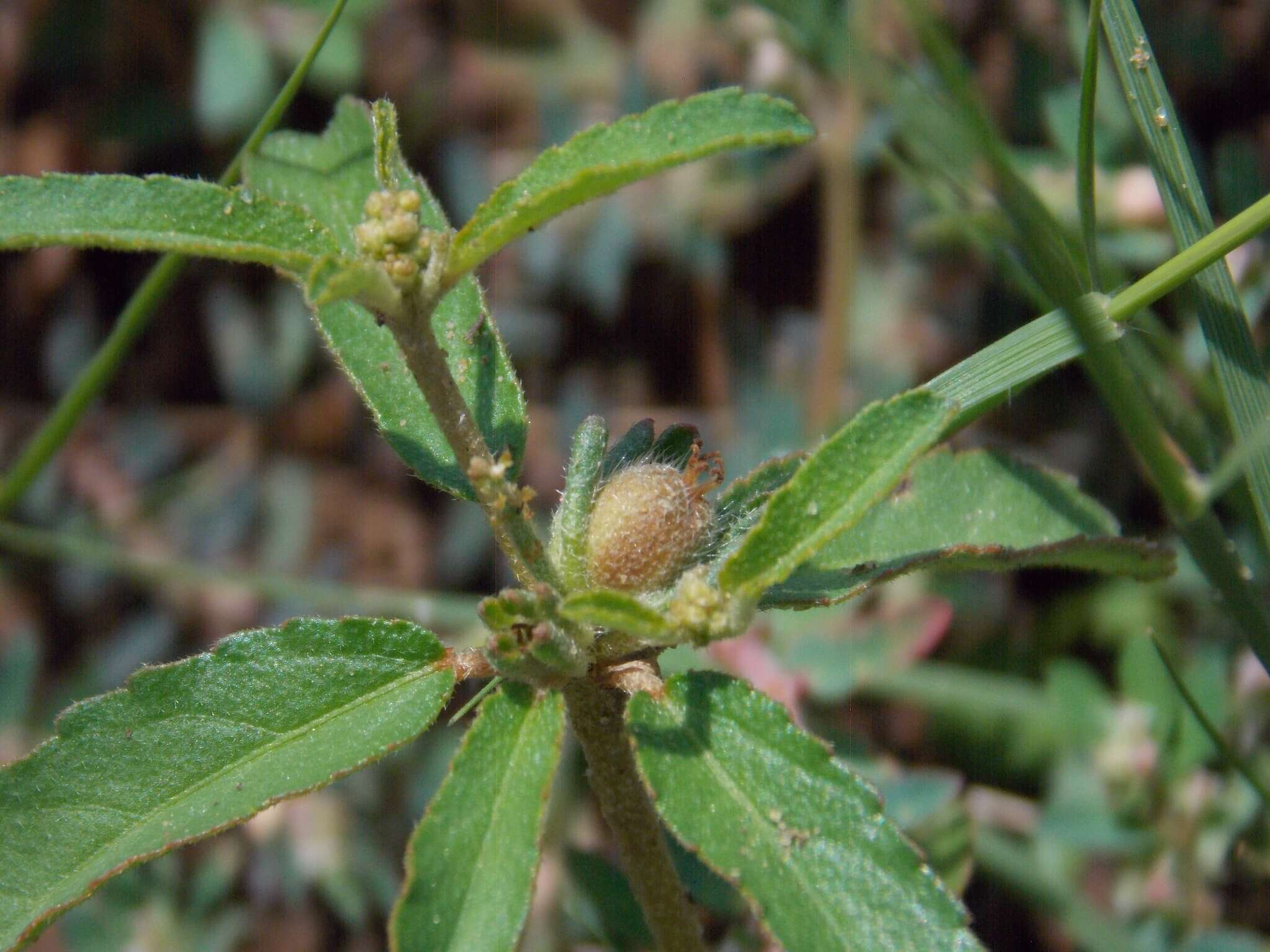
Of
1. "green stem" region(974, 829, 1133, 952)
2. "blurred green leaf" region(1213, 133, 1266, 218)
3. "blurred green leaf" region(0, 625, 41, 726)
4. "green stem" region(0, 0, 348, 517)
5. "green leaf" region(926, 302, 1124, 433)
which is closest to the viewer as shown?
"green leaf" region(926, 302, 1124, 433)

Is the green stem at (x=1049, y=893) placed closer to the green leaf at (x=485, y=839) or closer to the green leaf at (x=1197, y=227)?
the green leaf at (x=1197, y=227)

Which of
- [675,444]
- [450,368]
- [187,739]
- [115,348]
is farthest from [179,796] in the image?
[115,348]

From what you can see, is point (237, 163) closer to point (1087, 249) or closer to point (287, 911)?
point (1087, 249)

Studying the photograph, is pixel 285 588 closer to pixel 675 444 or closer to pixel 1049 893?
pixel 675 444

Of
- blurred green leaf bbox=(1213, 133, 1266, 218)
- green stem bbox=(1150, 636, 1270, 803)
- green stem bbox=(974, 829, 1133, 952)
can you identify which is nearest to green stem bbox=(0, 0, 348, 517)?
green stem bbox=(1150, 636, 1270, 803)

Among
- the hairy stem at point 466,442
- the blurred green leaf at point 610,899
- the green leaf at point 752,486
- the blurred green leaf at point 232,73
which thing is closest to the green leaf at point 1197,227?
the green leaf at point 752,486

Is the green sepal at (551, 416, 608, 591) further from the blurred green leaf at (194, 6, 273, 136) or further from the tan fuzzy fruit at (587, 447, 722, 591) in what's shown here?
the blurred green leaf at (194, 6, 273, 136)

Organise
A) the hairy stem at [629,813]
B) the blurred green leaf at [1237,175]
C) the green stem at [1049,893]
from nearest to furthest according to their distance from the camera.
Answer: the hairy stem at [629,813] < the blurred green leaf at [1237,175] < the green stem at [1049,893]
